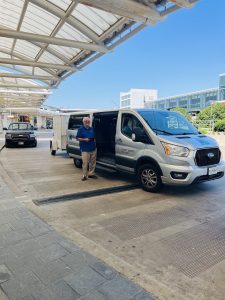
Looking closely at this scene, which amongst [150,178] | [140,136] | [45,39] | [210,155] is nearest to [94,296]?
[150,178]

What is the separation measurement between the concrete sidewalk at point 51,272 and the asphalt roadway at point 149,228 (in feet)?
0.50

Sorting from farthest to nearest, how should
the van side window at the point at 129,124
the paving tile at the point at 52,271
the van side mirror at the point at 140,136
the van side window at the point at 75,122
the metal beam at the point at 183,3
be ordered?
1. the van side window at the point at 75,122
2. the metal beam at the point at 183,3
3. the van side window at the point at 129,124
4. the van side mirror at the point at 140,136
5. the paving tile at the point at 52,271

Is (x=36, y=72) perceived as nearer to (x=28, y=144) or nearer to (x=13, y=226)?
(x=28, y=144)

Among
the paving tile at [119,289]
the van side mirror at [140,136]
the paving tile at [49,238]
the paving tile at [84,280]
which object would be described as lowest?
the paving tile at [119,289]

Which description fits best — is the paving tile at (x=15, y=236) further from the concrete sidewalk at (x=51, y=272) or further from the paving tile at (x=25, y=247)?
the paving tile at (x=25, y=247)

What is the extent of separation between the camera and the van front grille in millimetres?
5531

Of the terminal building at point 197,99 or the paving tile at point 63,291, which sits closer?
the paving tile at point 63,291

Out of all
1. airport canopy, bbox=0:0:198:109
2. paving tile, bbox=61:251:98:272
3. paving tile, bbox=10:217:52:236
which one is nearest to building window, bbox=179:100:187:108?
airport canopy, bbox=0:0:198:109

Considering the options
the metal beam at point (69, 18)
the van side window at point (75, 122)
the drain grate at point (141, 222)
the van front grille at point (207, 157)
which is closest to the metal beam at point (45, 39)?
the metal beam at point (69, 18)

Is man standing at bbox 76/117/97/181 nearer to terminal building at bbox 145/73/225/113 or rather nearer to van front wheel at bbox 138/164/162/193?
van front wheel at bbox 138/164/162/193

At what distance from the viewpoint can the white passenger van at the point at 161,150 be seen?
5.46 meters

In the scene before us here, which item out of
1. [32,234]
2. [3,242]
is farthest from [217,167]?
[3,242]

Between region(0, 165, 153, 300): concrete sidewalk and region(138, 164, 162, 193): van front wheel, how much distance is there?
2.90m

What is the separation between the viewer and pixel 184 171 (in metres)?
5.38
